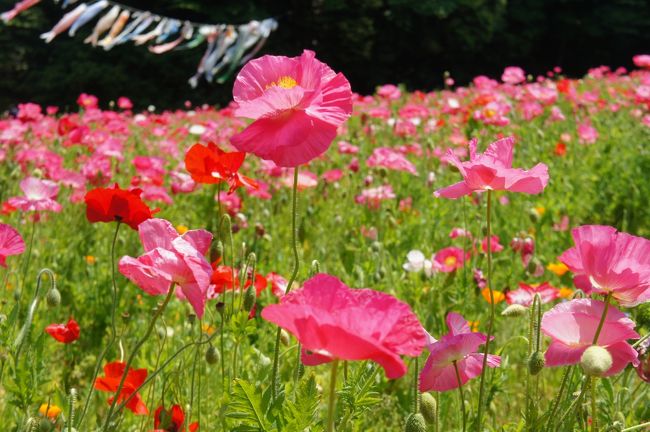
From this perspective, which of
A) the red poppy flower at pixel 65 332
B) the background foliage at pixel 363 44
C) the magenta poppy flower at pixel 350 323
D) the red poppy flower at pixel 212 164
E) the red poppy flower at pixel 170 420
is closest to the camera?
the magenta poppy flower at pixel 350 323

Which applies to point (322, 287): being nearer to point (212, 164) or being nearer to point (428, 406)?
point (428, 406)

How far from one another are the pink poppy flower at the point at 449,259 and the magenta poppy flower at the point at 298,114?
3.71ft

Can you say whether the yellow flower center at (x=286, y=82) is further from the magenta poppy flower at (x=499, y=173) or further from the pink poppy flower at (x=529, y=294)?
the pink poppy flower at (x=529, y=294)

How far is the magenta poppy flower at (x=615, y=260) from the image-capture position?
77 centimetres

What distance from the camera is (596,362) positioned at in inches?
26.0

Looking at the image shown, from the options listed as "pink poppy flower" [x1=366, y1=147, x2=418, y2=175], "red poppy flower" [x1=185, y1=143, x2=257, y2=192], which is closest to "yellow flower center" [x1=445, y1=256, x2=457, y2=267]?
"pink poppy flower" [x1=366, y1=147, x2=418, y2=175]

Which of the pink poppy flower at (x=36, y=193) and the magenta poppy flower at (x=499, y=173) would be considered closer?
the magenta poppy flower at (x=499, y=173)

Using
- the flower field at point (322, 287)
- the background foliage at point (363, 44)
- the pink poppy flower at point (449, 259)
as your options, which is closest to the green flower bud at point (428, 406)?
the flower field at point (322, 287)

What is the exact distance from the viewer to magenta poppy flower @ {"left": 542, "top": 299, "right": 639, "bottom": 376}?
770 millimetres

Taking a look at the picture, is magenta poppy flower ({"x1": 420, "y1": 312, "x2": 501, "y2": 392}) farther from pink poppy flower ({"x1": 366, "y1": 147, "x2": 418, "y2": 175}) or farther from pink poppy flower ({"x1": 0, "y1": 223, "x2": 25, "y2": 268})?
pink poppy flower ({"x1": 366, "y1": 147, "x2": 418, "y2": 175})

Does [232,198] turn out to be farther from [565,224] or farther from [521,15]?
[521,15]

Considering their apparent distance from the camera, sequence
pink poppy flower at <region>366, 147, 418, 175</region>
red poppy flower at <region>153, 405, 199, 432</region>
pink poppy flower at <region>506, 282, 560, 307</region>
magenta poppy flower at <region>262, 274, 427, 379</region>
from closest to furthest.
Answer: magenta poppy flower at <region>262, 274, 427, 379</region> < red poppy flower at <region>153, 405, 199, 432</region> < pink poppy flower at <region>506, 282, 560, 307</region> < pink poppy flower at <region>366, 147, 418, 175</region>

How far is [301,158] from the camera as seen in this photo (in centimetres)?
80

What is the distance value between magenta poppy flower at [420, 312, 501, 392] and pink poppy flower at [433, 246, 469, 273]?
982 millimetres
